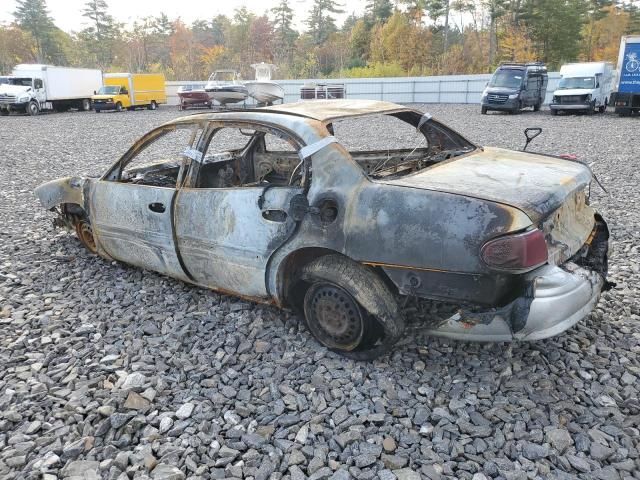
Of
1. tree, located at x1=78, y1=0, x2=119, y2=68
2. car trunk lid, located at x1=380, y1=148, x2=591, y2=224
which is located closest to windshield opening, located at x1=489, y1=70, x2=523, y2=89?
car trunk lid, located at x1=380, y1=148, x2=591, y2=224

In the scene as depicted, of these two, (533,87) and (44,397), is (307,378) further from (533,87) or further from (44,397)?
(533,87)

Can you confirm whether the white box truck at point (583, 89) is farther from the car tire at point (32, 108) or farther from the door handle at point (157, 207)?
the car tire at point (32, 108)

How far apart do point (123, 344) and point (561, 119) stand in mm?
20291

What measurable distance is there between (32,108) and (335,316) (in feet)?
96.9

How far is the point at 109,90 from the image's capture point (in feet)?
96.8

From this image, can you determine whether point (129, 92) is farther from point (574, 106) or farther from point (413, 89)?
point (574, 106)

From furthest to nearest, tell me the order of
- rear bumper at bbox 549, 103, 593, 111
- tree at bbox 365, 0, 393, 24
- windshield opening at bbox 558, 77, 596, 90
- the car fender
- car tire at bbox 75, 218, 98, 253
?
tree at bbox 365, 0, 393, 24, windshield opening at bbox 558, 77, 596, 90, rear bumper at bbox 549, 103, 593, 111, car tire at bbox 75, 218, 98, 253, the car fender

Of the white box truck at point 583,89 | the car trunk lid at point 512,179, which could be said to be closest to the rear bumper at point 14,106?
the white box truck at point 583,89

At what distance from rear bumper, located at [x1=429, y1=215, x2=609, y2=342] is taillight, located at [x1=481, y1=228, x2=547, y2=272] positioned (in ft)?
0.60

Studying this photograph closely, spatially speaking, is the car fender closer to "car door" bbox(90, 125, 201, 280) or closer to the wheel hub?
"car door" bbox(90, 125, 201, 280)

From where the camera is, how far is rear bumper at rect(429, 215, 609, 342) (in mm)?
2668

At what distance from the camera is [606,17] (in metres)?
47.7

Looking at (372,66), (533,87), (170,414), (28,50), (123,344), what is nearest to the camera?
(170,414)

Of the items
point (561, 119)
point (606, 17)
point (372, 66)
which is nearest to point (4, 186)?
point (561, 119)
